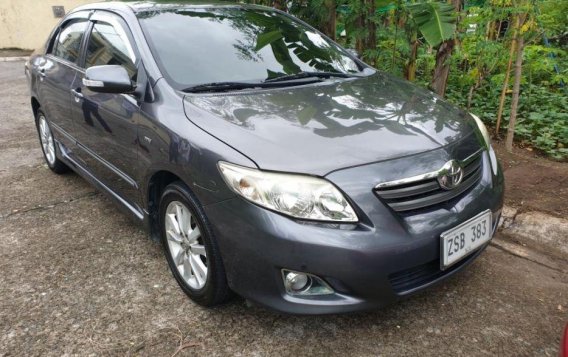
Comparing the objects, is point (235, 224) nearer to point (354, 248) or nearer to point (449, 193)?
point (354, 248)

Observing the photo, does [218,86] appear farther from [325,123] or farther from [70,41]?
[70,41]


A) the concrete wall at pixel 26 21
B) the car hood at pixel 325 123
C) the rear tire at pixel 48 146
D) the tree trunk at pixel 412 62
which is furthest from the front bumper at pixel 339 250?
the concrete wall at pixel 26 21

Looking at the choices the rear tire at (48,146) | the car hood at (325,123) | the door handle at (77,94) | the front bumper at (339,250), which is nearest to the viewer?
the front bumper at (339,250)

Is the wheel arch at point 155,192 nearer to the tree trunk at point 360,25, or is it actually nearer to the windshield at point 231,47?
the windshield at point 231,47

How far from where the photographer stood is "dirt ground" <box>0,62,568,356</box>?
7.30 ft

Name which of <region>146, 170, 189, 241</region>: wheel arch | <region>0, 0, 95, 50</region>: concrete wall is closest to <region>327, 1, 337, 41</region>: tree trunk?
<region>146, 170, 189, 241</region>: wheel arch

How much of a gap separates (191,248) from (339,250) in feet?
2.94

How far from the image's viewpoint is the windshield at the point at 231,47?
2729 millimetres

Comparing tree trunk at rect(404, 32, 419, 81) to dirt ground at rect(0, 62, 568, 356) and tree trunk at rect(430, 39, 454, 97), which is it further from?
dirt ground at rect(0, 62, 568, 356)

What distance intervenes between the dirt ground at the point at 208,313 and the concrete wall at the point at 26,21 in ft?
40.6

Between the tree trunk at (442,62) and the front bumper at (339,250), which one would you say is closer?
the front bumper at (339,250)

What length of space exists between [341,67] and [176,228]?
1.59m

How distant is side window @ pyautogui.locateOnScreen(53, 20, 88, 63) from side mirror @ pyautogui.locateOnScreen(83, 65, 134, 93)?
112 centimetres

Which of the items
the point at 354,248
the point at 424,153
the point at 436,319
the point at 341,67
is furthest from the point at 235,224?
the point at 341,67
